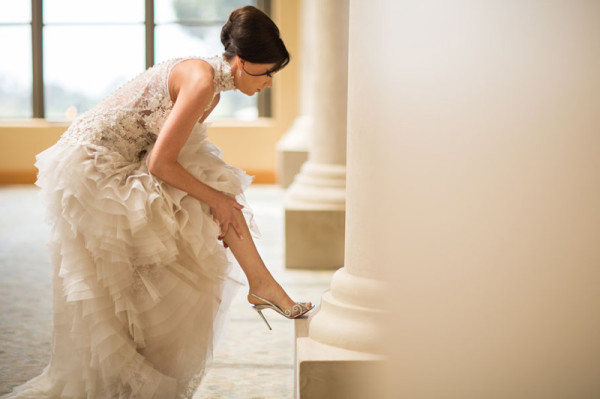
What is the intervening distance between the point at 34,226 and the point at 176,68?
470 centimetres

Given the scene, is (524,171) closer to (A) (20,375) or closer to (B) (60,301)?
(B) (60,301)

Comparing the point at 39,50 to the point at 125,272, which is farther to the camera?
the point at 39,50

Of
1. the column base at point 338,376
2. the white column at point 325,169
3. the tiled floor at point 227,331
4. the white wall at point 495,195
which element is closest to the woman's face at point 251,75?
the white wall at point 495,195

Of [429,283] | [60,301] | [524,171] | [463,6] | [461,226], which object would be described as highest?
[463,6]

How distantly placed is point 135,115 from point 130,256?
482mm

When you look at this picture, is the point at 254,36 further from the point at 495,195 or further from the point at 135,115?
the point at 495,195

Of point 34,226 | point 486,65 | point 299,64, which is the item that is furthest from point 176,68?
point 299,64

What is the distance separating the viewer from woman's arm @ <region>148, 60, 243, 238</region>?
2393 millimetres

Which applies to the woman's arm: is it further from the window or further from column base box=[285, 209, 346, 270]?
the window

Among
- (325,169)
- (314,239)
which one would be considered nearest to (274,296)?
(314,239)

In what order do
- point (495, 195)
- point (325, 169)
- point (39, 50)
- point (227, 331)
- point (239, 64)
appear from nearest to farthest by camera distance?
point (495, 195)
point (239, 64)
point (227, 331)
point (325, 169)
point (39, 50)

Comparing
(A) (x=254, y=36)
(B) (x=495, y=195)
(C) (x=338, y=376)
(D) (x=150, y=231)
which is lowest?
(C) (x=338, y=376)

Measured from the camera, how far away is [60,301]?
2.52m

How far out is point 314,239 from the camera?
192 inches
